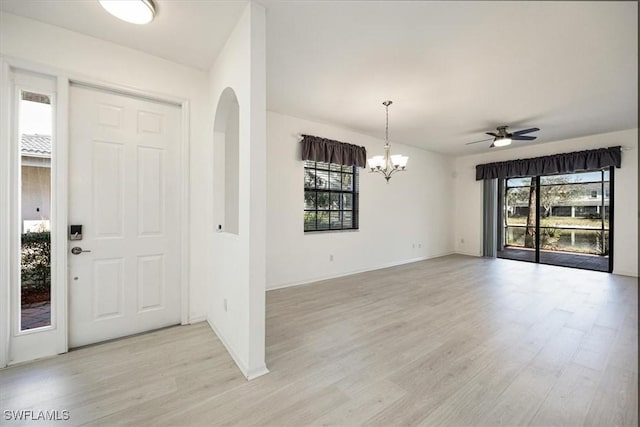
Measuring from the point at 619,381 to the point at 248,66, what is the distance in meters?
3.50

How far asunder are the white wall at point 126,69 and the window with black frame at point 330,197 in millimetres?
1967

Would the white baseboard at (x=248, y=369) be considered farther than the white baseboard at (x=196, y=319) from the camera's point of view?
No

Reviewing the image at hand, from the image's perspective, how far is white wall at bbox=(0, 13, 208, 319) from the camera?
2.04 meters

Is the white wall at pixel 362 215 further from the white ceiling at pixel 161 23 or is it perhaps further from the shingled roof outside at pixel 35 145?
the shingled roof outside at pixel 35 145

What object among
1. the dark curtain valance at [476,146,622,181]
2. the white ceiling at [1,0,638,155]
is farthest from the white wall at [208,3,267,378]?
the dark curtain valance at [476,146,622,181]

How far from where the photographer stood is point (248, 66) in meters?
1.85

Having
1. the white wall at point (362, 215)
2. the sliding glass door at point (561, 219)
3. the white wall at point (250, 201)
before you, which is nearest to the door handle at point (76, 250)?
the white wall at point (250, 201)

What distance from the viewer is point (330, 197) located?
476 cm

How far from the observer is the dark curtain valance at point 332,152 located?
14.0 feet

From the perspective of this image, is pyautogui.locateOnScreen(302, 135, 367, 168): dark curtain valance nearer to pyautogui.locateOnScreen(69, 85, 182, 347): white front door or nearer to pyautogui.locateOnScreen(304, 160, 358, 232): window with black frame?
pyautogui.locateOnScreen(304, 160, 358, 232): window with black frame

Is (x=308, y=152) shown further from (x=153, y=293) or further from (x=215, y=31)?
(x=153, y=293)

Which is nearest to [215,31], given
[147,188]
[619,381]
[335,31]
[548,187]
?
[335,31]

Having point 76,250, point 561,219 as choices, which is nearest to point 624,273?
point 561,219

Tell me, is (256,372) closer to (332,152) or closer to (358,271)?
(358,271)
